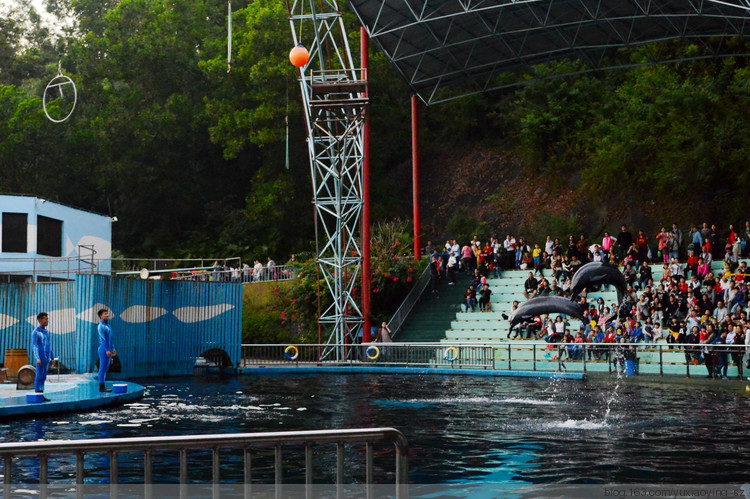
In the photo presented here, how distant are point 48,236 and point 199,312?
8.80 m

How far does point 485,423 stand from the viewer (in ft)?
49.8

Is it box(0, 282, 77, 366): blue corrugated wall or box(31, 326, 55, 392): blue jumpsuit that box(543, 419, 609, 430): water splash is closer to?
box(31, 326, 55, 392): blue jumpsuit

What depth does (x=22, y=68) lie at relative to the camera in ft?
218

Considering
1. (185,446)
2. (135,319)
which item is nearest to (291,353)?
(135,319)

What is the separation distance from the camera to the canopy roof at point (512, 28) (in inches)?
1257

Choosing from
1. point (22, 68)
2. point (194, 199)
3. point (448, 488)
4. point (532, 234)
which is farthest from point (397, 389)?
point (22, 68)

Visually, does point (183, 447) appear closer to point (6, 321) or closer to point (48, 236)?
point (6, 321)

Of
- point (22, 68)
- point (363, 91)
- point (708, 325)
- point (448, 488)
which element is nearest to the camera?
point (448, 488)

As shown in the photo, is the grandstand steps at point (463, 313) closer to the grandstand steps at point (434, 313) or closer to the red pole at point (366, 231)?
the grandstand steps at point (434, 313)

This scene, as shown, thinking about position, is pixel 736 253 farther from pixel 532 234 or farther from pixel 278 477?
pixel 278 477

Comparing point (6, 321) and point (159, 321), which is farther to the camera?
point (159, 321)

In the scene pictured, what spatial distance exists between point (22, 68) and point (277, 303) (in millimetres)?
37034

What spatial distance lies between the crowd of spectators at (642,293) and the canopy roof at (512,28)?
7.25 meters

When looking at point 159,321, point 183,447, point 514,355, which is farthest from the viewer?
point 159,321
